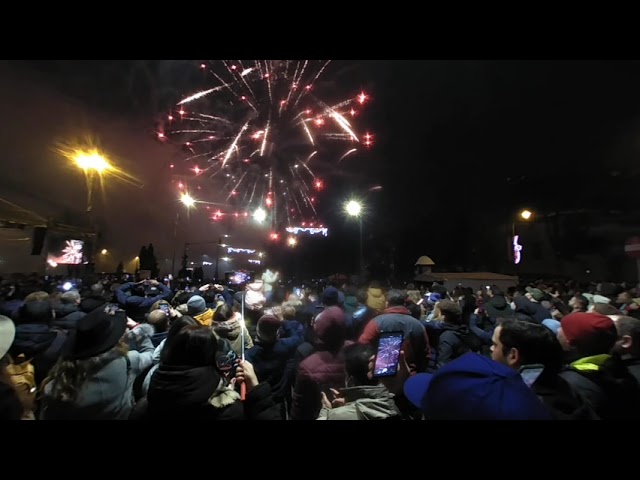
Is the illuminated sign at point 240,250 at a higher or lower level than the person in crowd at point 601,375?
higher

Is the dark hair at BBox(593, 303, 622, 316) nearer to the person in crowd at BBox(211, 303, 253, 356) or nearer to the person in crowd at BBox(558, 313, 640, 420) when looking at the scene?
the person in crowd at BBox(558, 313, 640, 420)

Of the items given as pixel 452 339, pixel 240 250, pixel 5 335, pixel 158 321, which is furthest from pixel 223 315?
pixel 240 250

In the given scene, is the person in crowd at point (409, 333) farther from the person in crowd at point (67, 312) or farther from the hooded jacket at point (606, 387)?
the person in crowd at point (67, 312)

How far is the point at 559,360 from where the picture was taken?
7.40 feet

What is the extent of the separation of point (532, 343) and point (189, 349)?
2.49m

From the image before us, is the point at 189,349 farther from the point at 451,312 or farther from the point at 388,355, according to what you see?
the point at 451,312

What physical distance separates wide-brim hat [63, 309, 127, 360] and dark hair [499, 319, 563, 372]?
10.4 feet

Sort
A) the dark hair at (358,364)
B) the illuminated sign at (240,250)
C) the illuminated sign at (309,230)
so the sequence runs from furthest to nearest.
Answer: the illuminated sign at (240,250), the illuminated sign at (309,230), the dark hair at (358,364)

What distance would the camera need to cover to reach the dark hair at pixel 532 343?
2275 millimetres

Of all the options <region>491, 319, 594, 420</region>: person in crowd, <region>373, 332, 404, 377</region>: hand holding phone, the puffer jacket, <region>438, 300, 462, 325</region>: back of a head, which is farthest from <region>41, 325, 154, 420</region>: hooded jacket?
<region>438, 300, 462, 325</region>: back of a head

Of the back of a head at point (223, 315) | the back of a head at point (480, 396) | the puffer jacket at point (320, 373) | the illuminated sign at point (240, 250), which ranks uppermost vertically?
the illuminated sign at point (240, 250)

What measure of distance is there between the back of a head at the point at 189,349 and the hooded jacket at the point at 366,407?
927 mm

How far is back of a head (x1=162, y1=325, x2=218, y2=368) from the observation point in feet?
6.84

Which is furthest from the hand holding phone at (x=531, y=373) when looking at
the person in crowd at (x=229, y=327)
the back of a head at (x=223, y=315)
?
the back of a head at (x=223, y=315)
